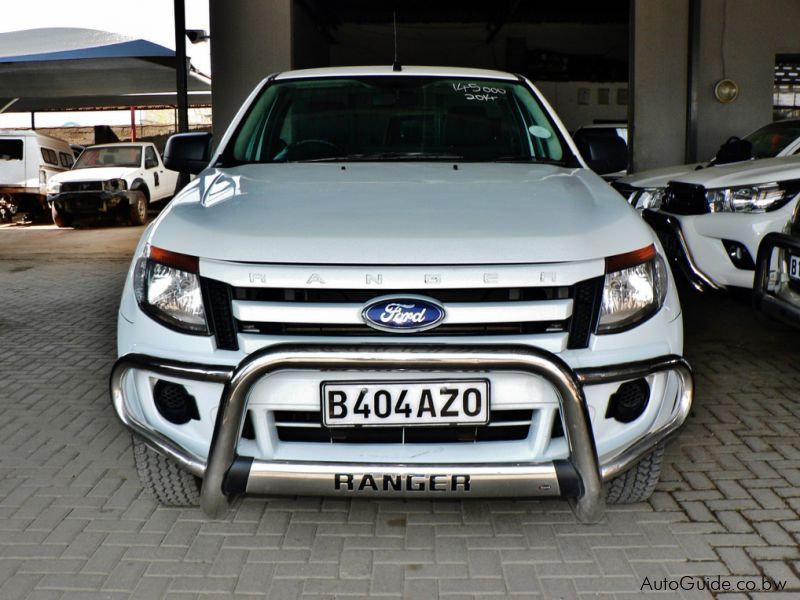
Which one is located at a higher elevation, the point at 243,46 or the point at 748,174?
the point at 243,46

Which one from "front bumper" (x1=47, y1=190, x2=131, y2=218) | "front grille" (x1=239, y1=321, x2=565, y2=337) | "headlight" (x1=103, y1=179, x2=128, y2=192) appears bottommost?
"front bumper" (x1=47, y1=190, x2=131, y2=218)

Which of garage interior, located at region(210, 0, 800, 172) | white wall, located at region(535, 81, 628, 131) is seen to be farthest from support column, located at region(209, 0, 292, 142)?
white wall, located at region(535, 81, 628, 131)

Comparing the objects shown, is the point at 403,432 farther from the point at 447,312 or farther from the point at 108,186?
the point at 108,186

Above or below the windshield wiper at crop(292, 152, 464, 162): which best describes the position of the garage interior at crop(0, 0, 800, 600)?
below

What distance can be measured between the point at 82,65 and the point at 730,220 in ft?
57.3

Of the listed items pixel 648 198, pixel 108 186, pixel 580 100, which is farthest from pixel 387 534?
pixel 580 100

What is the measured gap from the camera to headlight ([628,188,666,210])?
683 centimetres

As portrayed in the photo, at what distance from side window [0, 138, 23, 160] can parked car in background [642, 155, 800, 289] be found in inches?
556

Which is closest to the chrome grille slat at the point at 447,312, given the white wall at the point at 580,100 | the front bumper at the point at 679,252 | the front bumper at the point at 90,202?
the front bumper at the point at 679,252

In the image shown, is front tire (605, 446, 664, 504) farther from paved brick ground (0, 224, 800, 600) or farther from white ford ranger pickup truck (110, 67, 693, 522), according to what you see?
white ford ranger pickup truck (110, 67, 693, 522)

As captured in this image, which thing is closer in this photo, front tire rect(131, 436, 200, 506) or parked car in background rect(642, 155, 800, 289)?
front tire rect(131, 436, 200, 506)

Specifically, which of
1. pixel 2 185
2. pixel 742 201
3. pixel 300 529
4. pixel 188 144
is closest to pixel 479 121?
pixel 188 144

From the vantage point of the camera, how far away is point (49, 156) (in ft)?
55.5

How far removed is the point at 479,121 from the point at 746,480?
73.0 inches
